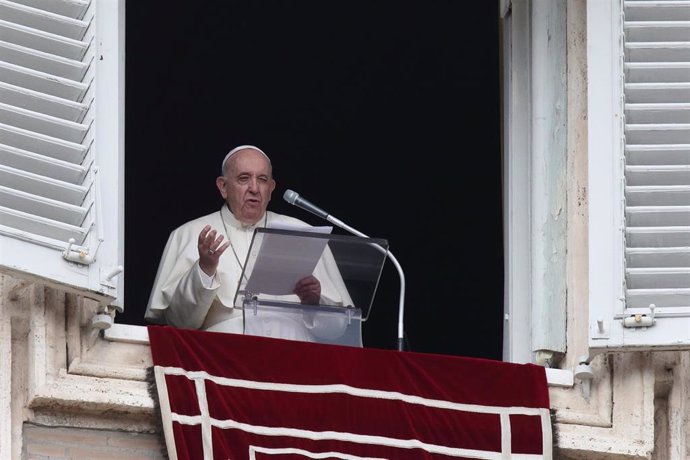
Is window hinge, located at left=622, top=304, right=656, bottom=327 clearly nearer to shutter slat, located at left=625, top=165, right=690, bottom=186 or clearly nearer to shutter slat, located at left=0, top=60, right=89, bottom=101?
shutter slat, located at left=625, top=165, right=690, bottom=186

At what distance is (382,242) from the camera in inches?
372

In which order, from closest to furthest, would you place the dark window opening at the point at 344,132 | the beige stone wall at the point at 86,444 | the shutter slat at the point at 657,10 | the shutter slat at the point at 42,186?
the beige stone wall at the point at 86,444
the shutter slat at the point at 42,186
the shutter slat at the point at 657,10
the dark window opening at the point at 344,132

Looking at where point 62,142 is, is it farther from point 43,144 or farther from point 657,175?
point 657,175

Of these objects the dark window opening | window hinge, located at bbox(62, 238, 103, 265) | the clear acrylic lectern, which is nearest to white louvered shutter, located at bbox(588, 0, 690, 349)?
the clear acrylic lectern

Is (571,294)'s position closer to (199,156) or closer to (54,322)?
(54,322)

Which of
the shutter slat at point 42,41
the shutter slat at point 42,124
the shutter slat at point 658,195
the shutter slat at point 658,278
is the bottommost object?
the shutter slat at point 658,278

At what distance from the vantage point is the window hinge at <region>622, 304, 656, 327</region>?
9273 mm

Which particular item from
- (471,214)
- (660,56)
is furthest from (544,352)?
(471,214)

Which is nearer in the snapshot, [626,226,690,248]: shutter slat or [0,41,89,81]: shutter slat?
[0,41,89,81]: shutter slat

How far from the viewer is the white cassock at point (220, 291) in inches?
380

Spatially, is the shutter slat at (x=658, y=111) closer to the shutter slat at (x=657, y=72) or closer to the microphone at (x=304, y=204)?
the shutter slat at (x=657, y=72)

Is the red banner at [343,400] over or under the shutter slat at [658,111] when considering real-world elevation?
under

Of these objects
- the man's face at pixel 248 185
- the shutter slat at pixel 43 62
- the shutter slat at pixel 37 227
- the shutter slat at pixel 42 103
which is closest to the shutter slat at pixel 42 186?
the shutter slat at pixel 37 227

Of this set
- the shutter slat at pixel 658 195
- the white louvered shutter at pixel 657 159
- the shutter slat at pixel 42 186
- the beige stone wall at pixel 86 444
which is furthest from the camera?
the shutter slat at pixel 658 195
